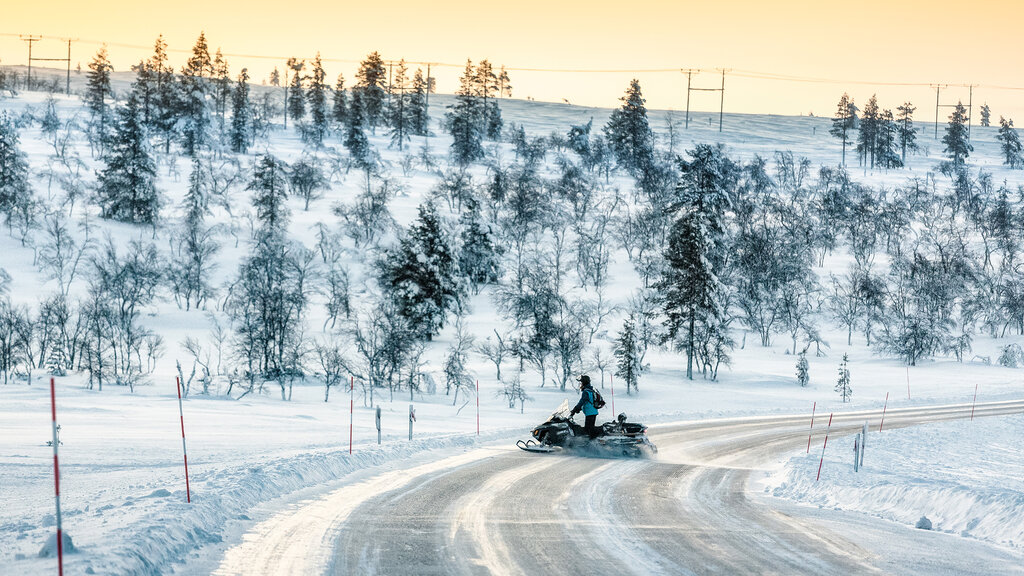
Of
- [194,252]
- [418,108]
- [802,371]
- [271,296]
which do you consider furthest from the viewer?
[418,108]

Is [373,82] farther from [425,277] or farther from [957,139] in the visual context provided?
[957,139]

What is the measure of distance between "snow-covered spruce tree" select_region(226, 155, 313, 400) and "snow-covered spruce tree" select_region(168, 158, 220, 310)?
2.74m

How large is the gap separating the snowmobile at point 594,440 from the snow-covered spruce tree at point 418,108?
105 metres

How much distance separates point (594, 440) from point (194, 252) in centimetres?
5370

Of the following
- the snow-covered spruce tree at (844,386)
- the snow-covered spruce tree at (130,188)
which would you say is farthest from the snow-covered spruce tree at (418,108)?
the snow-covered spruce tree at (844,386)

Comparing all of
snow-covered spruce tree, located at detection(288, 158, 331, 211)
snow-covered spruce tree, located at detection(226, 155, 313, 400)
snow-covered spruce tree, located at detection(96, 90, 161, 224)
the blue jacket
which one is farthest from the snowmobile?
snow-covered spruce tree, located at detection(288, 158, 331, 211)

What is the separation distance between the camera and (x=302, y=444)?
59.9 ft

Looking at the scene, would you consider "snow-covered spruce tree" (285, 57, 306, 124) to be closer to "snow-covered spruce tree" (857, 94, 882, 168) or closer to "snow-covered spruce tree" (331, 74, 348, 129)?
"snow-covered spruce tree" (331, 74, 348, 129)

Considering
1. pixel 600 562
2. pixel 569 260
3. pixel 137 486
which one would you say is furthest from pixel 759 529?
pixel 569 260

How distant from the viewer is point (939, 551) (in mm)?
9805

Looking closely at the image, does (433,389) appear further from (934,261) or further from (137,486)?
(934,261)

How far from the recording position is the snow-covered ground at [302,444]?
31.7ft

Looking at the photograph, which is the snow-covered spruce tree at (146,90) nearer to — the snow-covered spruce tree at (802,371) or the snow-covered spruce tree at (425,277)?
the snow-covered spruce tree at (425,277)

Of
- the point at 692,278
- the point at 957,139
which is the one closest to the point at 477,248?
the point at 692,278
